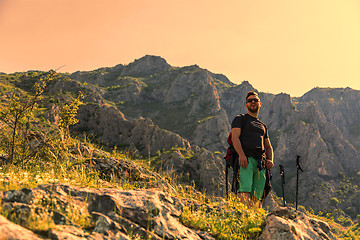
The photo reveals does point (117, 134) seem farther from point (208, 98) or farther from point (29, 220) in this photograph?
point (208, 98)

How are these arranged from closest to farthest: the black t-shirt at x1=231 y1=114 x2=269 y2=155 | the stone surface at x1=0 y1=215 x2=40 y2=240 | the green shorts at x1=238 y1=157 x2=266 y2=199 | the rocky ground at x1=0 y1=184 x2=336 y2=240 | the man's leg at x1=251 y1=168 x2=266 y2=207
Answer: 1. the stone surface at x1=0 y1=215 x2=40 y2=240
2. the rocky ground at x1=0 y1=184 x2=336 y2=240
3. the green shorts at x1=238 y1=157 x2=266 y2=199
4. the man's leg at x1=251 y1=168 x2=266 y2=207
5. the black t-shirt at x1=231 y1=114 x2=269 y2=155

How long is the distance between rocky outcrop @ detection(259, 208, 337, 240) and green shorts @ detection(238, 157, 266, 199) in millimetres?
1042

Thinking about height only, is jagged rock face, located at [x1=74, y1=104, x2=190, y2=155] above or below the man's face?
below

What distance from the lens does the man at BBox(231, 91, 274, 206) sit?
6051 mm

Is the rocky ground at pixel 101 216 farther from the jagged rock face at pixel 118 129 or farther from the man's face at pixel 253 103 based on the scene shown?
the jagged rock face at pixel 118 129

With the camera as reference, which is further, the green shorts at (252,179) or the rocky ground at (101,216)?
the green shorts at (252,179)

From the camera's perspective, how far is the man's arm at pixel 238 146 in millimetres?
6094

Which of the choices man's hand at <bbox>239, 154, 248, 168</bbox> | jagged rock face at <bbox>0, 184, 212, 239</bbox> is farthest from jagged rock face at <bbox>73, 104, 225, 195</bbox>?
jagged rock face at <bbox>0, 184, 212, 239</bbox>

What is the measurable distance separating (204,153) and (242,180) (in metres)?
65.2

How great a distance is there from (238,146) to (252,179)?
86cm

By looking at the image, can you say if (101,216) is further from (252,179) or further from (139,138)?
(139,138)

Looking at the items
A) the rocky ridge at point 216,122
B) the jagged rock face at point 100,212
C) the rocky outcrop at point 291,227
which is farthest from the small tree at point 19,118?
the rocky ridge at point 216,122

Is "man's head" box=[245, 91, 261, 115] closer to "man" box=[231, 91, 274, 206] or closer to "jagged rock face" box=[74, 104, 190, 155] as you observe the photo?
"man" box=[231, 91, 274, 206]

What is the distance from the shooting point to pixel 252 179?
6238 mm
